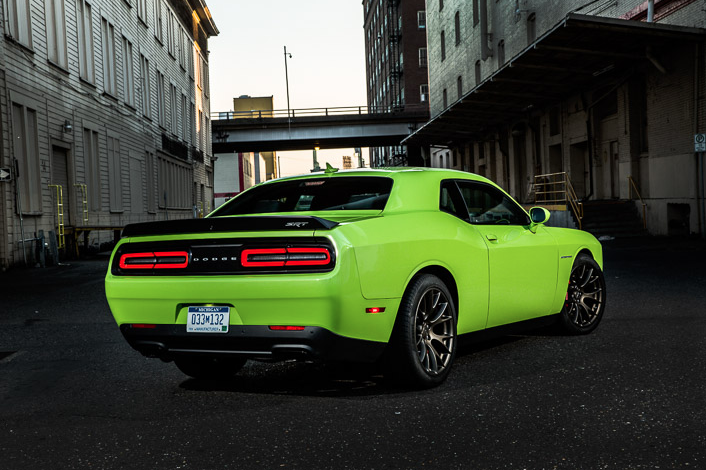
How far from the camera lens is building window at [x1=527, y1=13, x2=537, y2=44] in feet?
109

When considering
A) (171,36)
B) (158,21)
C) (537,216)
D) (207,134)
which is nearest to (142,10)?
(158,21)

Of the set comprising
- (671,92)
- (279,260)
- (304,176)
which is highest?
(671,92)

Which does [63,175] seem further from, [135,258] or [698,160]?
[135,258]

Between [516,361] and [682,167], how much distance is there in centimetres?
1703

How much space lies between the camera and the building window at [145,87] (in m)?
32.7

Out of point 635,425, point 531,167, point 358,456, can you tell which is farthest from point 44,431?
point 531,167

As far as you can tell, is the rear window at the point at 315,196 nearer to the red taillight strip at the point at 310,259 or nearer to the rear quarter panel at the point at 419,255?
the rear quarter panel at the point at 419,255

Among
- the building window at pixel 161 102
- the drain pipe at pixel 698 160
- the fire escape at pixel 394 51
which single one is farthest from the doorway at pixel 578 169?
the fire escape at pixel 394 51

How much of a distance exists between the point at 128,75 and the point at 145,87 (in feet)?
9.44

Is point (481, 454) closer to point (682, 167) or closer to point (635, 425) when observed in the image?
point (635, 425)

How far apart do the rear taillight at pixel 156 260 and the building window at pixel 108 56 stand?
23.4m

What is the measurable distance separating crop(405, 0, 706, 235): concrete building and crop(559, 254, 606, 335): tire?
45.8 ft

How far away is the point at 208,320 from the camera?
472 cm

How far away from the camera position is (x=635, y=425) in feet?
13.7
